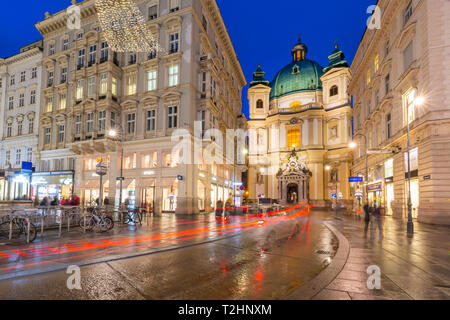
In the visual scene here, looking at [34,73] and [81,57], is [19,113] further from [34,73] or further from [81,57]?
[81,57]

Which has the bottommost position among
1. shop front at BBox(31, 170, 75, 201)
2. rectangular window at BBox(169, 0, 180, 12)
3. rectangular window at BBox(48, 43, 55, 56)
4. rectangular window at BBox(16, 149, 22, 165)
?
shop front at BBox(31, 170, 75, 201)

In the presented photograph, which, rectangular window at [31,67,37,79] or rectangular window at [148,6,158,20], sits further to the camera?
rectangular window at [31,67,37,79]

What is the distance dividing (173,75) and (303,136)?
1495 inches

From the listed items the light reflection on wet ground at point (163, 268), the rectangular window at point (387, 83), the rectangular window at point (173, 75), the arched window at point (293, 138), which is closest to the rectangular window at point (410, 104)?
the rectangular window at point (387, 83)

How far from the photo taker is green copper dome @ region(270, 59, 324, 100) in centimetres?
6856

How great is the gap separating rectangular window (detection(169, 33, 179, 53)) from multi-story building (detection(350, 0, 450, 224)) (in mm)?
21812

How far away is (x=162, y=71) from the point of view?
31578mm

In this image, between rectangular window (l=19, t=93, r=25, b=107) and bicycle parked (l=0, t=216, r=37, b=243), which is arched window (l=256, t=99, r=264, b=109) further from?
bicycle parked (l=0, t=216, r=37, b=243)

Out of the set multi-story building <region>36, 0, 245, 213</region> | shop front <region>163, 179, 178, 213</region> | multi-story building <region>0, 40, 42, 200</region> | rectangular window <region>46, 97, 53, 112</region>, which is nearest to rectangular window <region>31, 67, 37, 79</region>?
multi-story building <region>0, 40, 42, 200</region>

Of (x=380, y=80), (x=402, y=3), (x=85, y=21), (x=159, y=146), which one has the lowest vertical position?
(x=159, y=146)

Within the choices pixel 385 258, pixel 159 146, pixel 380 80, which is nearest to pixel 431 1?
pixel 380 80

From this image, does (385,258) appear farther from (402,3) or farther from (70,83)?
(70,83)

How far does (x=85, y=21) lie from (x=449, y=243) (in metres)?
43.3
